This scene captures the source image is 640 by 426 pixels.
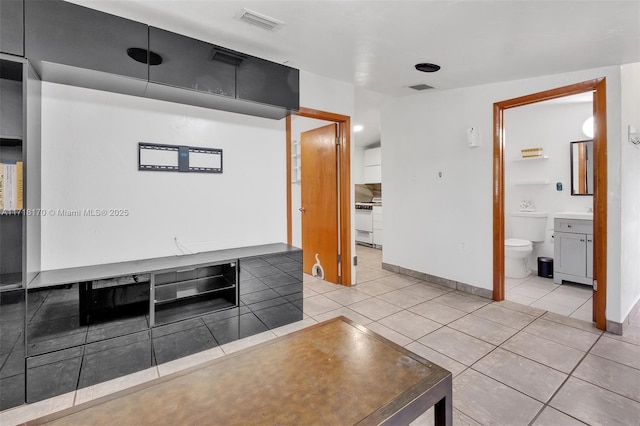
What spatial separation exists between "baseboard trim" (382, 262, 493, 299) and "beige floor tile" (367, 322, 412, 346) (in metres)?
1.50

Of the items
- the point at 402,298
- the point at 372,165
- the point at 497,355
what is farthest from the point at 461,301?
the point at 372,165

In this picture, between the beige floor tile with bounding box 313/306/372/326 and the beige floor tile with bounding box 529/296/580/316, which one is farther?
the beige floor tile with bounding box 529/296/580/316

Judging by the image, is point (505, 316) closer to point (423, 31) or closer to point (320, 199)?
point (320, 199)

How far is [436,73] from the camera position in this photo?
10.4 ft

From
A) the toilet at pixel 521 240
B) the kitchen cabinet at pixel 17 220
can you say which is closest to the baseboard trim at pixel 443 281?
the toilet at pixel 521 240

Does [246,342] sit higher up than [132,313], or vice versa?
[132,313]

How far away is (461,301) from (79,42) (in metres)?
4.03

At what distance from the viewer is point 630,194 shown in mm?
2803

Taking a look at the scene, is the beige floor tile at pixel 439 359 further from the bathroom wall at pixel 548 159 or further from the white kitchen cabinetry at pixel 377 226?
the white kitchen cabinetry at pixel 377 226

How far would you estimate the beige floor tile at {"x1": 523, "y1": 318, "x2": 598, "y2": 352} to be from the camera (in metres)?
2.44

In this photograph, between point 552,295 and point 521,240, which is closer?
point 552,295

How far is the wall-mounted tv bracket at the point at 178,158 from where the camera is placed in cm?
248

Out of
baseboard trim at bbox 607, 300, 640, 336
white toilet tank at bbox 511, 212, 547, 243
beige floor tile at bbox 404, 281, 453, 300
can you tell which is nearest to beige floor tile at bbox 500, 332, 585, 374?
baseboard trim at bbox 607, 300, 640, 336

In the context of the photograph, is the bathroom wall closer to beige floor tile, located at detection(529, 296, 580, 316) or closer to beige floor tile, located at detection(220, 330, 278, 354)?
beige floor tile, located at detection(529, 296, 580, 316)
